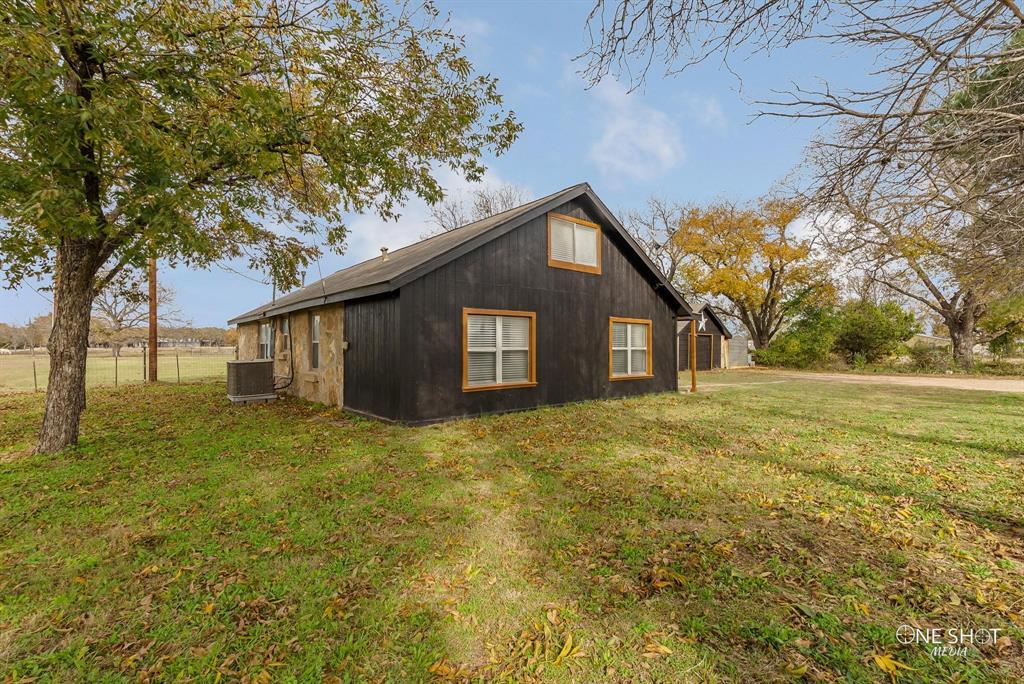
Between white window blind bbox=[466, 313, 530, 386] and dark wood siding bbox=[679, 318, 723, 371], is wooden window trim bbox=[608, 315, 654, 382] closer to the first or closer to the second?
white window blind bbox=[466, 313, 530, 386]

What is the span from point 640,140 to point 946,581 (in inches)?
313

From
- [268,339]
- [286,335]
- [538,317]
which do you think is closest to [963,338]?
[538,317]

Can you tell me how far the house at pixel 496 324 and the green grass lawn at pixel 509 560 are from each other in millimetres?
2096

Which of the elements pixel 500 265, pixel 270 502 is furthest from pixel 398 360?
pixel 270 502

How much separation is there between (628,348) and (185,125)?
10304 mm

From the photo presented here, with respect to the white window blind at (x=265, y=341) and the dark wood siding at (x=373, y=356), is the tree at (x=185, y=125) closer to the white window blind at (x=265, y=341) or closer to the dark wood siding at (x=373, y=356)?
the dark wood siding at (x=373, y=356)

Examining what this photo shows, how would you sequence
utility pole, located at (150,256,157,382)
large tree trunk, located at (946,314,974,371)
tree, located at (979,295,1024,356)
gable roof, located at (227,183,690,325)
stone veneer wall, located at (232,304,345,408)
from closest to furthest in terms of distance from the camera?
gable roof, located at (227,183,690,325) < stone veneer wall, located at (232,304,345,408) < utility pole, located at (150,256,157,382) < tree, located at (979,295,1024,356) < large tree trunk, located at (946,314,974,371)

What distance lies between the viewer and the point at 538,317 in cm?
951

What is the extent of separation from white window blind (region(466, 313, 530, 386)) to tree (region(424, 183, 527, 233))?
2228 centimetres

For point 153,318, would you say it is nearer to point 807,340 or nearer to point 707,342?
point 707,342

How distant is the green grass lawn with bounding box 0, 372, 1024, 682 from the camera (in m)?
2.19

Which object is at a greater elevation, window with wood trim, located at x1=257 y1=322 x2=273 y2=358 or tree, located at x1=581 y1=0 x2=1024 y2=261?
tree, located at x1=581 y1=0 x2=1024 y2=261

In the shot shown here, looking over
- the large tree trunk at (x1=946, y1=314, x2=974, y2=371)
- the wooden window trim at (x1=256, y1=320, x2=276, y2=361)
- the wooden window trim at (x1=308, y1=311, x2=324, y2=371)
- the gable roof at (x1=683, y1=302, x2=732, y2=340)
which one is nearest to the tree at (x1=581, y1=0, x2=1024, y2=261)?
the wooden window trim at (x1=308, y1=311, x2=324, y2=371)

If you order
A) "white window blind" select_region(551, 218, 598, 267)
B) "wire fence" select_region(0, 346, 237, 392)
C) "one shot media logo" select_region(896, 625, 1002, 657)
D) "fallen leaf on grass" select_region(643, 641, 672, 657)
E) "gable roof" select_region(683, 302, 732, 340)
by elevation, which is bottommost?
"one shot media logo" select_region(896, 625, 1002, 657)
